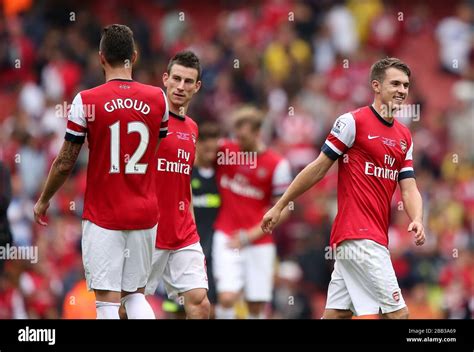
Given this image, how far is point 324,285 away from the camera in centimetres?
1659

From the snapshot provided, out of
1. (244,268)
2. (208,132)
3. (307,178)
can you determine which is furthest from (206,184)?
(307,178)

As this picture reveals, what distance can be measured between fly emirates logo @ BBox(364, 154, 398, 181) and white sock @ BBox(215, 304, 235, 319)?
409 centimetres

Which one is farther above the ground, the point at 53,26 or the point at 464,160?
the point at 53,26

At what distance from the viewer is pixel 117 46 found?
30.1 ft

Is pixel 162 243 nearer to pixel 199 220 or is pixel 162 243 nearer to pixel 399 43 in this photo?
pixel 199 220

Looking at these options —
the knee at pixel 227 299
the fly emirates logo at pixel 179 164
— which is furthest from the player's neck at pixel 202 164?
the fly emirates logo at pixel 179 164

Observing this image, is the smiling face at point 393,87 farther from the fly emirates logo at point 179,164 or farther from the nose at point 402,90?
the fly emirates logo at point 179,164

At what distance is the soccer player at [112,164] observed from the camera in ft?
29.9

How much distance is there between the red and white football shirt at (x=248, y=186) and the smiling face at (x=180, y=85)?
9.97 feet

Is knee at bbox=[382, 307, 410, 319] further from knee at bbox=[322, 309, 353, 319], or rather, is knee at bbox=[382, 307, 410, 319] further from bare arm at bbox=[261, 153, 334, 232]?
bare arm at bbox=[261, 153, 334, 232]

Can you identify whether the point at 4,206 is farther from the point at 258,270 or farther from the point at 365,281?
the point at 258,270

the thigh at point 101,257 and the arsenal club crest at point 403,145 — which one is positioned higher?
the arsenal club crest at point 403,145
